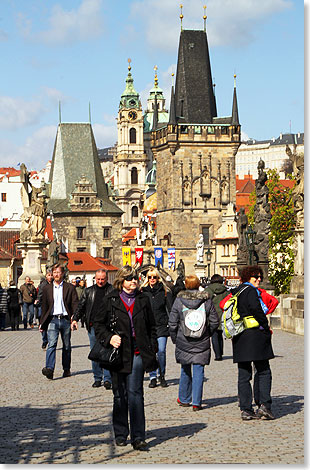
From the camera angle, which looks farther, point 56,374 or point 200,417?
point 56,374

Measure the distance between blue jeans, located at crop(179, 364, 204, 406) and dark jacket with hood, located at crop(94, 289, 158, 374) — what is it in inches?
85.5

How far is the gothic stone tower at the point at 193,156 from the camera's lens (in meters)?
100

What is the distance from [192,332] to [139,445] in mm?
2824

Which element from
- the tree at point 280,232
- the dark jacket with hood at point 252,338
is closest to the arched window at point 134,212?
the tree at point 280,232

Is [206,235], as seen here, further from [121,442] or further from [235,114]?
[121,442]

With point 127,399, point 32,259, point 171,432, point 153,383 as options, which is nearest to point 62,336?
point 153,383

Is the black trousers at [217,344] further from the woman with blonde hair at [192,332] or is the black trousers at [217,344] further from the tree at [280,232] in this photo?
the tree at [280,232]

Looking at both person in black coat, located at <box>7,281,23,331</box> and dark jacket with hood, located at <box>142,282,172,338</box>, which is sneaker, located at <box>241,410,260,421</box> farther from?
person in black coat, located at <box>7,281,23,331</box>

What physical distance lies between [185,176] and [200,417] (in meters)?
91.1

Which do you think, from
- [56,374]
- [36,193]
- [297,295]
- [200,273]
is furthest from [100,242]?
[56,374]

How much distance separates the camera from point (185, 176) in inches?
3974

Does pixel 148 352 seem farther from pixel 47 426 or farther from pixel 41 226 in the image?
pixel 41 226

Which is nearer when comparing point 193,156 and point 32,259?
point 32,259

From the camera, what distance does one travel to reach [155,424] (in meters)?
9.70
